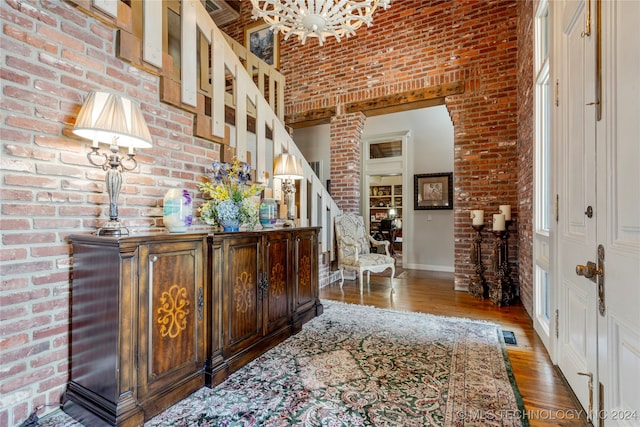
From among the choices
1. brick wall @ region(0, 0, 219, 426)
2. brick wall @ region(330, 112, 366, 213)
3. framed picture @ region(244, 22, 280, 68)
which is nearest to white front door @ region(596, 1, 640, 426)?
brick wall @ region(0, 0, 219, 426)

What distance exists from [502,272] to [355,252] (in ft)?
5.98

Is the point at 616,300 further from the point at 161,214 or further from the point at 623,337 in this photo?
the point at 161,214

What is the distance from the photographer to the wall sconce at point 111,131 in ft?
4.89

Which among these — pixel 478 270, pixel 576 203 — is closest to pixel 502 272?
pixel 478 270

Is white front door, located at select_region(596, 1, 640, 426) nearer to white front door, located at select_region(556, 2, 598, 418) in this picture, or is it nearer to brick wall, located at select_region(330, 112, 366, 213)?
white front door, located at select_region(556, 2, 598, 418)

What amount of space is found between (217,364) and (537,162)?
3100 mm

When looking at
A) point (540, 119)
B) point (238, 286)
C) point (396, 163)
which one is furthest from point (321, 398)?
point (396, 163)

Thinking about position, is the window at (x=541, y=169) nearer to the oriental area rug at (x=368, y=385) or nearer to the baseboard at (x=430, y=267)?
the oriental area rug at (x=368, y=385)

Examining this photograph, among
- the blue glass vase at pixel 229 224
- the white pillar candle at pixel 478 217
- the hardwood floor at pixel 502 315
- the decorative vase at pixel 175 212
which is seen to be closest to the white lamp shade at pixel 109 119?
the decorative vase at pixel 175 212

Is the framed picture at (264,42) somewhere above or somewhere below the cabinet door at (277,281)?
above

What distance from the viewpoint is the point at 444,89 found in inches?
167

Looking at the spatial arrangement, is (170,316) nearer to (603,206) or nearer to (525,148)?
(603,206)

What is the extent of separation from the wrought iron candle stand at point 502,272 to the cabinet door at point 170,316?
3313mm

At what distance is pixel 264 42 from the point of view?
5.68m
